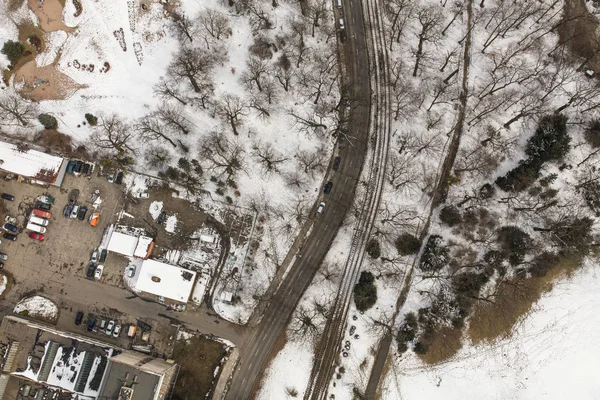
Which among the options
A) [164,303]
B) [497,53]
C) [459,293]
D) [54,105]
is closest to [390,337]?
[459,293]

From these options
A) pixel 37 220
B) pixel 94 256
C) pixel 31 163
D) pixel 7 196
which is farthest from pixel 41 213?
pixel 94 256

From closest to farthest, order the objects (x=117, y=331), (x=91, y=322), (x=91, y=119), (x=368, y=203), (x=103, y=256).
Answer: (x=117, y=331) → (x=91, y=322) → (x=103, y=256) → (x=91, y=119) → (x=368, y=203)

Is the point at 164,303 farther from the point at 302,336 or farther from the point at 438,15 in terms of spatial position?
the point at 438,15

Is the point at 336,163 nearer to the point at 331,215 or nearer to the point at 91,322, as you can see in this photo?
the point at 331,215

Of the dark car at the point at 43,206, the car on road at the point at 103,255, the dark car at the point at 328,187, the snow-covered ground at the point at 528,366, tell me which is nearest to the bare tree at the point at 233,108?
the dark car at the point at 328,187

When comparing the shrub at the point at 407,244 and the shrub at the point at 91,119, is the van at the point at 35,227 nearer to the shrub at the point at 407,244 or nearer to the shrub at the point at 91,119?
the shrub at the point at 91,119
